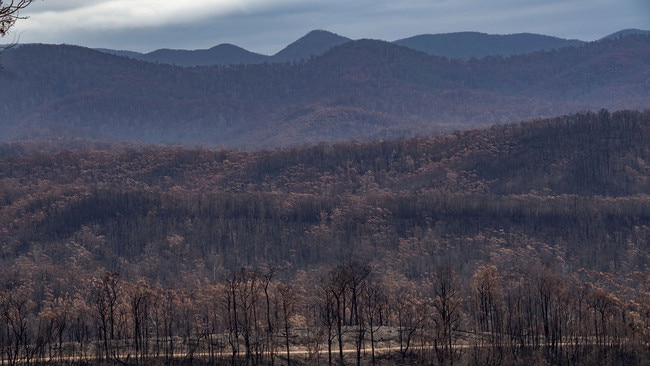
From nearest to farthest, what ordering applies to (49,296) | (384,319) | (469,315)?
(384,319), (469,315), (49,296)

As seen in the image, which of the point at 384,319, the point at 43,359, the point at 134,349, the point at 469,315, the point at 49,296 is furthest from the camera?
the point at 49,296

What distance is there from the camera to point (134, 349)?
107 metres

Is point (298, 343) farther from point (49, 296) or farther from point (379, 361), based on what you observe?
point (49, 296)

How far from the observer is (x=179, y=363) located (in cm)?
10050

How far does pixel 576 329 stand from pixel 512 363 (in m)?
16.3

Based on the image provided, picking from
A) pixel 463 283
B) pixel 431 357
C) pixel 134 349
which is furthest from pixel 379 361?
pixel 463 283

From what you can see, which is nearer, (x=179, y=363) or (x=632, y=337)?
(x=179, y=363)

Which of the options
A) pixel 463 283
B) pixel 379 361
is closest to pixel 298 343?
pixel 379 361

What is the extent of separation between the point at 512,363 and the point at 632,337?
18520 millimetres

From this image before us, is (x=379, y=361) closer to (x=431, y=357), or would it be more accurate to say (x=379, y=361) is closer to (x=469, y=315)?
(x=431, y=357)

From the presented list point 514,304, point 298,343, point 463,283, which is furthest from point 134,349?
point 463,283

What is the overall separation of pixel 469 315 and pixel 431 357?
52.2 metres

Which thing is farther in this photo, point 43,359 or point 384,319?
point 384,319

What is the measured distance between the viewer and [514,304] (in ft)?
479
